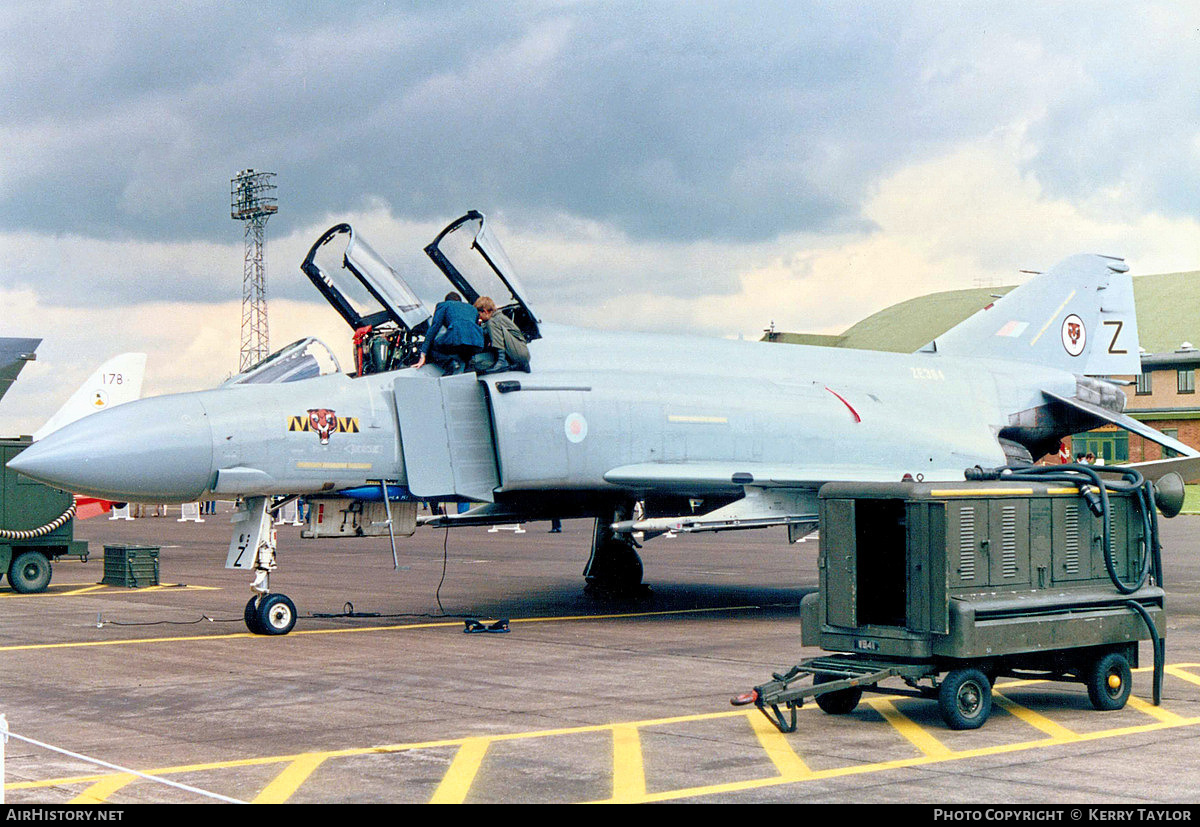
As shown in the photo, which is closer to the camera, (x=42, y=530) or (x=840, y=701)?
(x=840, y=701)

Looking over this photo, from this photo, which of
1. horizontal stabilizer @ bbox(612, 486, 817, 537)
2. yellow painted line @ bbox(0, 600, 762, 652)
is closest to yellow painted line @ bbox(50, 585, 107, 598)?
yellow painted line @ bbox(0, 600, 762, 652)

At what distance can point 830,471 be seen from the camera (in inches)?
607

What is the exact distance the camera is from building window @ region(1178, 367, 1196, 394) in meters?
70.6

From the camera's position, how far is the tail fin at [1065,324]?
67.1 feet

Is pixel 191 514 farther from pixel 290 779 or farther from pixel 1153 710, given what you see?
pixel 1153 710

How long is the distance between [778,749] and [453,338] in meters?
7.77

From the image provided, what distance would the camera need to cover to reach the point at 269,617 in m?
13.3

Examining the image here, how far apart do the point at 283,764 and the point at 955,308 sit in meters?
88.1

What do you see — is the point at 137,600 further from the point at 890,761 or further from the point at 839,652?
the point at 890,761

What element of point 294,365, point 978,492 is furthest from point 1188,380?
point 978,492

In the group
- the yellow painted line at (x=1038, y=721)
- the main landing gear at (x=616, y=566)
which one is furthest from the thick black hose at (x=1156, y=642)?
the main landing gear at (x=616, y=566)

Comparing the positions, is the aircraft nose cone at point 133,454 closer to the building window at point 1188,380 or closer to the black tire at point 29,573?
the black tire at point 29,573

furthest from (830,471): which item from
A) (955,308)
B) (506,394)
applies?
(955,308)

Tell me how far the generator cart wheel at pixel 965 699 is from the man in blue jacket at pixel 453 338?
7548 mm
